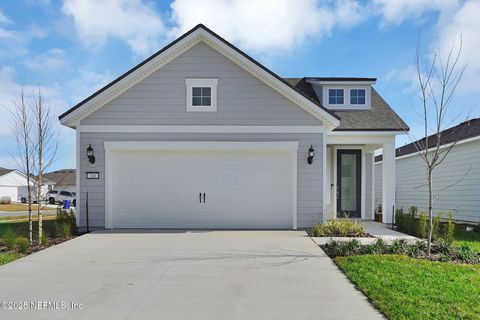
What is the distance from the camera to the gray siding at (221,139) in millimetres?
12531

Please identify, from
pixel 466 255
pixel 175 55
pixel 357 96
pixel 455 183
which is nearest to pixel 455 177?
pixel 455 183

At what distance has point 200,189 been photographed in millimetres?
12680

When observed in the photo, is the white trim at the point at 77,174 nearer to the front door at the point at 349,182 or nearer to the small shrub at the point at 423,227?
the front door at the point at 349,182

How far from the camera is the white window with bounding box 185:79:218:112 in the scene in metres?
12.7

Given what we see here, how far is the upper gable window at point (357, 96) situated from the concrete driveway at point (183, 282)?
7.56m

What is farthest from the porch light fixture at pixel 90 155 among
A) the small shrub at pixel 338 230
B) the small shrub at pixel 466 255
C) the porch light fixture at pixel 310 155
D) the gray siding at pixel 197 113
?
the small shrub at pixel 466 255

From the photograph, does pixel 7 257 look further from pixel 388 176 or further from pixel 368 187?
pixel 368 187

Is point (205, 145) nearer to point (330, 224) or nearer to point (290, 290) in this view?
point (330, 224)

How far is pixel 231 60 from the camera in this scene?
12758 mm

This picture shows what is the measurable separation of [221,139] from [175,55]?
115 inches

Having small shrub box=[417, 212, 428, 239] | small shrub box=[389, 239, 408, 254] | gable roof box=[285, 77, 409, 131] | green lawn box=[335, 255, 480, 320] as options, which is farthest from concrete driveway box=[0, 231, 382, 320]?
gable roof box=[285, 77, 409, 131]

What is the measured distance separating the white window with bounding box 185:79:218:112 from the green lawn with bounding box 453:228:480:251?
7.63m

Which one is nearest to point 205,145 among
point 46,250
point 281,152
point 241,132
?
point 241,132

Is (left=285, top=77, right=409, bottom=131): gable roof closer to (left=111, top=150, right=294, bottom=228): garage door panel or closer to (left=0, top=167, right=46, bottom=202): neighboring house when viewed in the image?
(left=111, top=150, right=294, bottom=228): garage door panel
